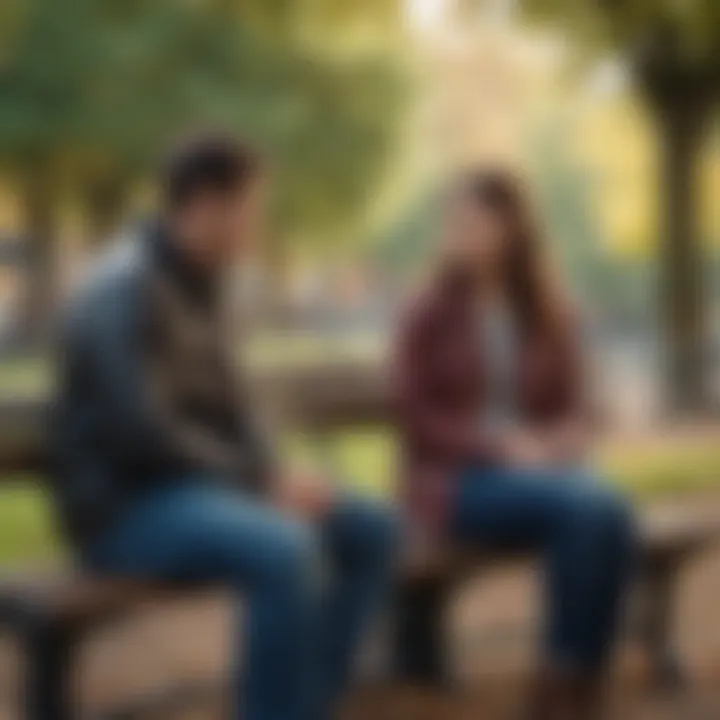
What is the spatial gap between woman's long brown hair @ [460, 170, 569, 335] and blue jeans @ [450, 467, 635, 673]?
240 millimetres

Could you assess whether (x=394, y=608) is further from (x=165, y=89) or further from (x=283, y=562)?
(x=165, y=89)

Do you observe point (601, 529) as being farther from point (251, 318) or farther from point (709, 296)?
point (709, 296)

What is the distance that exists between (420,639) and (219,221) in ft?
3.28

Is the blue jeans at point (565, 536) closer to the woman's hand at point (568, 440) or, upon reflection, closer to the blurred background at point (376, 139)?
the woman's hand at point (568, 440)

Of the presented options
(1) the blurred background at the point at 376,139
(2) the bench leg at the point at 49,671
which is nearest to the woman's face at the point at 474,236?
(2) the bench leg at the point at 49,671

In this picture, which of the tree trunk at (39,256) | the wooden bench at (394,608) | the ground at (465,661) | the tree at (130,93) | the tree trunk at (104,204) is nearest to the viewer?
the wooden bench at (394,608)

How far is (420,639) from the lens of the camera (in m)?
3.23

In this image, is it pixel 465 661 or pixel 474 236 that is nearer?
pixel 474 236

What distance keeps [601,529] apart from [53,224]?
14.1 ft

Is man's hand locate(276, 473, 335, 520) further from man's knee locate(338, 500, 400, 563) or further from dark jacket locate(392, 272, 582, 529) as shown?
dark jacket locate(392, 272, 582, 529)

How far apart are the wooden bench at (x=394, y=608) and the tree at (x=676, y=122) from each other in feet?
11.7

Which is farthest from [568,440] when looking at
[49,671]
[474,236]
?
[49,671]

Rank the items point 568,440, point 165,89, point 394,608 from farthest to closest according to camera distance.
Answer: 1. point 165,89
2. point 394,608
3. point 568,440

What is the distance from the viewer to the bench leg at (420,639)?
3.21 m
